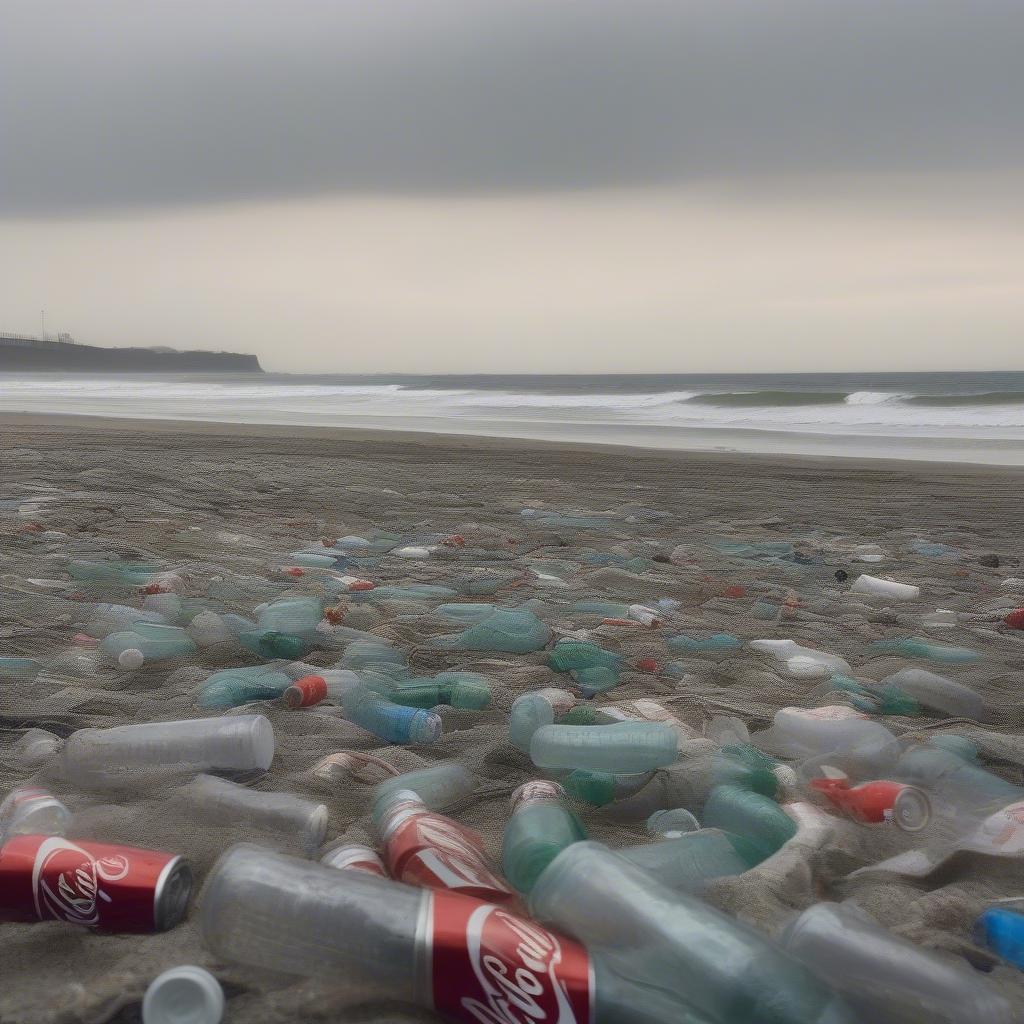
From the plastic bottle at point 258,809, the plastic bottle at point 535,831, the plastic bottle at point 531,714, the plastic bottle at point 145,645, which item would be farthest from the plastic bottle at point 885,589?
the plastic bottle at point 258,809

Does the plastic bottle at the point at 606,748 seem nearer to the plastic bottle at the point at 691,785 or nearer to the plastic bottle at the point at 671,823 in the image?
the plastic bottle at the point at 691,785

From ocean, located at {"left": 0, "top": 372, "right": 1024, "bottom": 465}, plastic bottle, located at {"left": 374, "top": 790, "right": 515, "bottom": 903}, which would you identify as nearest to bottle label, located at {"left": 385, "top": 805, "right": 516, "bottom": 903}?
plastic bottle, located at {"left": 374, "top": 790, "right": 515, "bottom": 903}

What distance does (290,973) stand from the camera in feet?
3.78

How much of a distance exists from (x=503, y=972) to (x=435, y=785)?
73 cm

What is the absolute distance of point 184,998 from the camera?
1.06 meters

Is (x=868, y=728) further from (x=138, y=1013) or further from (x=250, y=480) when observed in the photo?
(x=250, y=480)

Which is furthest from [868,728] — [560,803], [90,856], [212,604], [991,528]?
[991,528]

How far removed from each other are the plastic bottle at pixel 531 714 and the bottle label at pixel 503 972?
89cm

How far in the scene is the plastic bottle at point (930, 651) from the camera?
2.77m

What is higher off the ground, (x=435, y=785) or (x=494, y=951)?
(x=494, y=951)

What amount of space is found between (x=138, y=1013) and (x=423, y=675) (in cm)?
146

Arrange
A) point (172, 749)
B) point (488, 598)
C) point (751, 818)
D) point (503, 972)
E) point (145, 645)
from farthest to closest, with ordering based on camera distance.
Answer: point (488, 598) → point (145, 645) → point (172, 749) → point (751, 818) → point (503, 972)

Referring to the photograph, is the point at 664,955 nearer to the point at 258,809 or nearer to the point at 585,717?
the point at 258,809

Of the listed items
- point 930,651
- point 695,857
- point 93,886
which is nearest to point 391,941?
point 93,886
